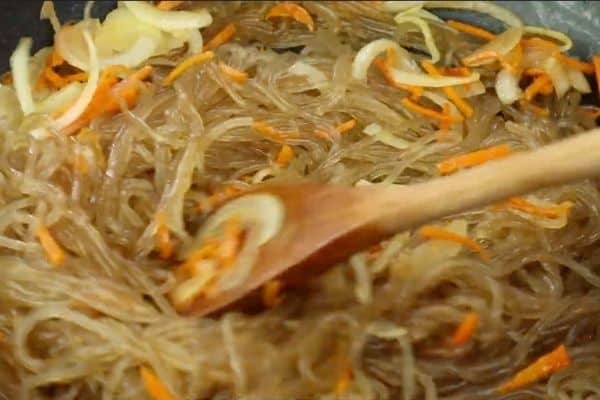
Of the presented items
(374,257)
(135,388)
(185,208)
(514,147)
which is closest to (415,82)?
(514,147)

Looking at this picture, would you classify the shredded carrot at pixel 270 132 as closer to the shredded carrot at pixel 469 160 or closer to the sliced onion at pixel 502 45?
the shredded carrot at pixel 469 160

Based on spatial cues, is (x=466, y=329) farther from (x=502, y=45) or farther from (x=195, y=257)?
(x=502, y=45)

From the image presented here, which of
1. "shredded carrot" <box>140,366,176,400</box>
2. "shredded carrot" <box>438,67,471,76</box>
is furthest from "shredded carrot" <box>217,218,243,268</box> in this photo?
"shredded carrot" <box>438,67,471,76</box>

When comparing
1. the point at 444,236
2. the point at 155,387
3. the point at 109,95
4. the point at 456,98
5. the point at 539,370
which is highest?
the point at 109,95

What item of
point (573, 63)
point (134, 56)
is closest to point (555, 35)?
point (573, 63)

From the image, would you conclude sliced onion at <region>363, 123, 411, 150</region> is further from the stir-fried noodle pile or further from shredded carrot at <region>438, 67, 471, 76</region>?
shredded carrot at <region>438, 67, 471, 76</region>

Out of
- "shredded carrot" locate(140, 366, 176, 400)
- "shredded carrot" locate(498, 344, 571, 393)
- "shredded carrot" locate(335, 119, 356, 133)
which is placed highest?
"shredded carrot" locate(335, 119, 356, 133)

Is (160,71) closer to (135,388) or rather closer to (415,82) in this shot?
(415,82)
